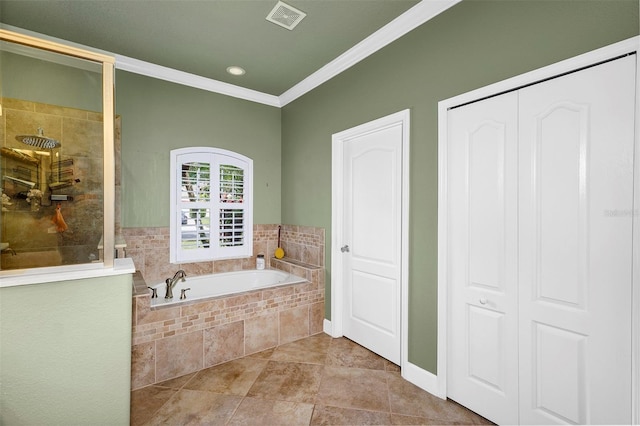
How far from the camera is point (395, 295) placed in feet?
8.43

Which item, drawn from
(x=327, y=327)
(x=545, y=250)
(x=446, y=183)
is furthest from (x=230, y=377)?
(x=545, y=250)

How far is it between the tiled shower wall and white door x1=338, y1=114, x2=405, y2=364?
39cm

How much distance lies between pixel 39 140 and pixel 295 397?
7.95 feet

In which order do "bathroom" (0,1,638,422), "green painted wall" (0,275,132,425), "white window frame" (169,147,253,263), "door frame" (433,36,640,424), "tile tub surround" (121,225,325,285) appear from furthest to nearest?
"white window frame" (169,147,253,263)
"tile tub surround" (121,225,325,285)
"bathroom" (0,1,638,422)
"green painted wall" (0,275,132,425)
"door frame" (433,36,640,424)

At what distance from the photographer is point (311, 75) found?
3271 mm

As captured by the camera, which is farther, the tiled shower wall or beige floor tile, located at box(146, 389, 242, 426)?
the tiled shower wall

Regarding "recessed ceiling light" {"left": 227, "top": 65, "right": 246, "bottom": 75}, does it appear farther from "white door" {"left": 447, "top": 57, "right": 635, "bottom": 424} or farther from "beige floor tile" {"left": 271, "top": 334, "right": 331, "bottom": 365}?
"beige floor tile" {"left": 271, "top": 334, "right": 331, "bottom": 365}

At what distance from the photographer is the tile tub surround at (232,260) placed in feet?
10.2

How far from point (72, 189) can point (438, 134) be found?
235cm

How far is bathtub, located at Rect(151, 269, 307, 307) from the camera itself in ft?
10.5

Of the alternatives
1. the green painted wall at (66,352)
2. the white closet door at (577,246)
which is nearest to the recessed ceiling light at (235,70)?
the green painted wall at (66,352)

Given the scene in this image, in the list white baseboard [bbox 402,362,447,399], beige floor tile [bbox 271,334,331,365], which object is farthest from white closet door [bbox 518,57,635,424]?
beige floor tile [bbox 271,334,331,365]

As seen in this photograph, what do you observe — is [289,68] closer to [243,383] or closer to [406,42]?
[406,42]

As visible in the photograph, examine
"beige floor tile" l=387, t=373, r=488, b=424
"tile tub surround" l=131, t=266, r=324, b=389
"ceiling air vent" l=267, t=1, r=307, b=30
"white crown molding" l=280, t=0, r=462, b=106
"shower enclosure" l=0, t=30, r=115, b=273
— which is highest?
"ceiling air vent" l=267, t=1, r=307, b=30
